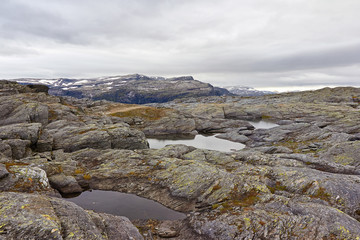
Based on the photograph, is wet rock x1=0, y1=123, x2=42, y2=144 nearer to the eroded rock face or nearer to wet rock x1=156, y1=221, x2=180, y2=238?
the eroded rock face

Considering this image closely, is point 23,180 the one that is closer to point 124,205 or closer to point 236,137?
point 124,205

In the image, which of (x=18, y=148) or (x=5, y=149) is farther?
(x=18, y=148)

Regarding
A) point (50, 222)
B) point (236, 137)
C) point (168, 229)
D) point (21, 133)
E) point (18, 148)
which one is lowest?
point (236, 137)

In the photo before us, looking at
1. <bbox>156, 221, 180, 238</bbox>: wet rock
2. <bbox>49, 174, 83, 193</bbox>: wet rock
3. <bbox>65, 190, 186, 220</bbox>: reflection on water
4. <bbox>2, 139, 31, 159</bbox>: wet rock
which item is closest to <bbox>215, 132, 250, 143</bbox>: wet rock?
<bbox>65, 190, 186, 220</bbox>: reflection on water

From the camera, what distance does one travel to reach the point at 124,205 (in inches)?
958

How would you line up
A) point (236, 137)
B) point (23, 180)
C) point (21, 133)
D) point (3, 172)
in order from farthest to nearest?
point (236, 137), point (21, 133), point (23, 180), point (3, 172)

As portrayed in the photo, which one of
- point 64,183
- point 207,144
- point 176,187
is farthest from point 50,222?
point 207,144

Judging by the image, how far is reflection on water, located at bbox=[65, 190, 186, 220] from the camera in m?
22.5

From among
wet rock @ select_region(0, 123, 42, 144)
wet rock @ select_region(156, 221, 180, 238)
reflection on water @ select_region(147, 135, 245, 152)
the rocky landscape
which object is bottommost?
reflection on water @ select_region(147, 135, 245, 152)

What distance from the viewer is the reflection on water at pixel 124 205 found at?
22.5m

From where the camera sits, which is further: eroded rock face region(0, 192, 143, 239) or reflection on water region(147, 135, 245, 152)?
reflection on water region(147, 135, 245, 152)

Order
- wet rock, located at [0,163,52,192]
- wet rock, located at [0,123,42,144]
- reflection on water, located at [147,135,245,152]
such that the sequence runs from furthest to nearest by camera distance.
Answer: reflection on water, located at [147,135,245,152] < wet rock, located at [0,123,42,144] < wet rock, located at [0,163,52,192]

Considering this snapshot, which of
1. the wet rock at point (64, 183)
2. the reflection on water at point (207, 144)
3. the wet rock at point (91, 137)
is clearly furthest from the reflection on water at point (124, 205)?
the reflection on water at point (207, 144)

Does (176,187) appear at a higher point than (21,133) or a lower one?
lower
